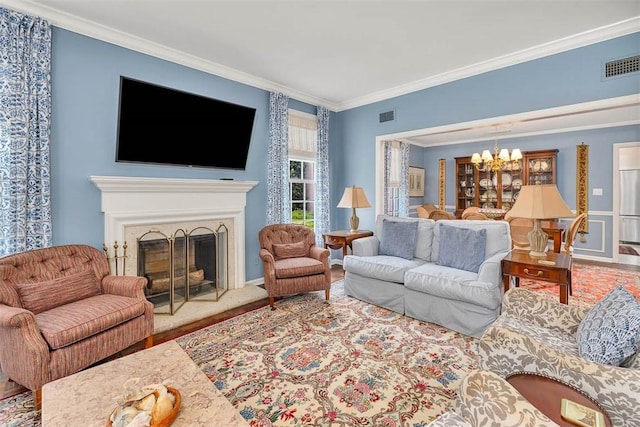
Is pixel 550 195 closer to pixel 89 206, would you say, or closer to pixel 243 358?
pixel 243 358

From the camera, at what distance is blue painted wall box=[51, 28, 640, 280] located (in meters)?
2.68

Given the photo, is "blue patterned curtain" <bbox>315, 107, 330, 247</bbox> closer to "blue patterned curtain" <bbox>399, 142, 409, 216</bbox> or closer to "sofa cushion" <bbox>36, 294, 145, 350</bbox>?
"blue patterned curtain" <bbox>399, 142, 409, 216</bbox>

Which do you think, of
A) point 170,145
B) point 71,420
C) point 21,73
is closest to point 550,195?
point 71,420

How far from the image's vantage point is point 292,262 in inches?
138

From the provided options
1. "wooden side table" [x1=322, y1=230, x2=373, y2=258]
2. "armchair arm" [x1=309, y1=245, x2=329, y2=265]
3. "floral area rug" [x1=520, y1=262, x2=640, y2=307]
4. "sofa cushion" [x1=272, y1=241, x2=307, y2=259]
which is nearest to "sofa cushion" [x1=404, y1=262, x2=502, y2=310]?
"armchair arm" [x1=309, y1=245, x2=329, y2=265]

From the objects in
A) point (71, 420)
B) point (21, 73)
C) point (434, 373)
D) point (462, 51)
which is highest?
point (462, 51)

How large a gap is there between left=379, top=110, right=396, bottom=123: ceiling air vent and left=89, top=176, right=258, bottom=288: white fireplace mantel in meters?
2.23

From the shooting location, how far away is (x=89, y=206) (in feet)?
9.18

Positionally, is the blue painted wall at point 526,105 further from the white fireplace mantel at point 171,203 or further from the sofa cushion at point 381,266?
the white fireplace mantel at point 171,203

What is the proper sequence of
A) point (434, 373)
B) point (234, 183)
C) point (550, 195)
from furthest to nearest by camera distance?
1. point (234, 183)
2. point (550, 195)
3. point (434, 373)

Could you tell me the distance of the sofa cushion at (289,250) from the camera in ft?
12.2

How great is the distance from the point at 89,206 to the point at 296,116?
2.91m

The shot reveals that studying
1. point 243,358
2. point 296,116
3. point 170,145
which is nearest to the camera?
point 243,358

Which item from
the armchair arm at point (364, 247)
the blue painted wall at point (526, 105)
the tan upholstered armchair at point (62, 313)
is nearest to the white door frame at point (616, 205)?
the blue painted wall at point (526, 105)
